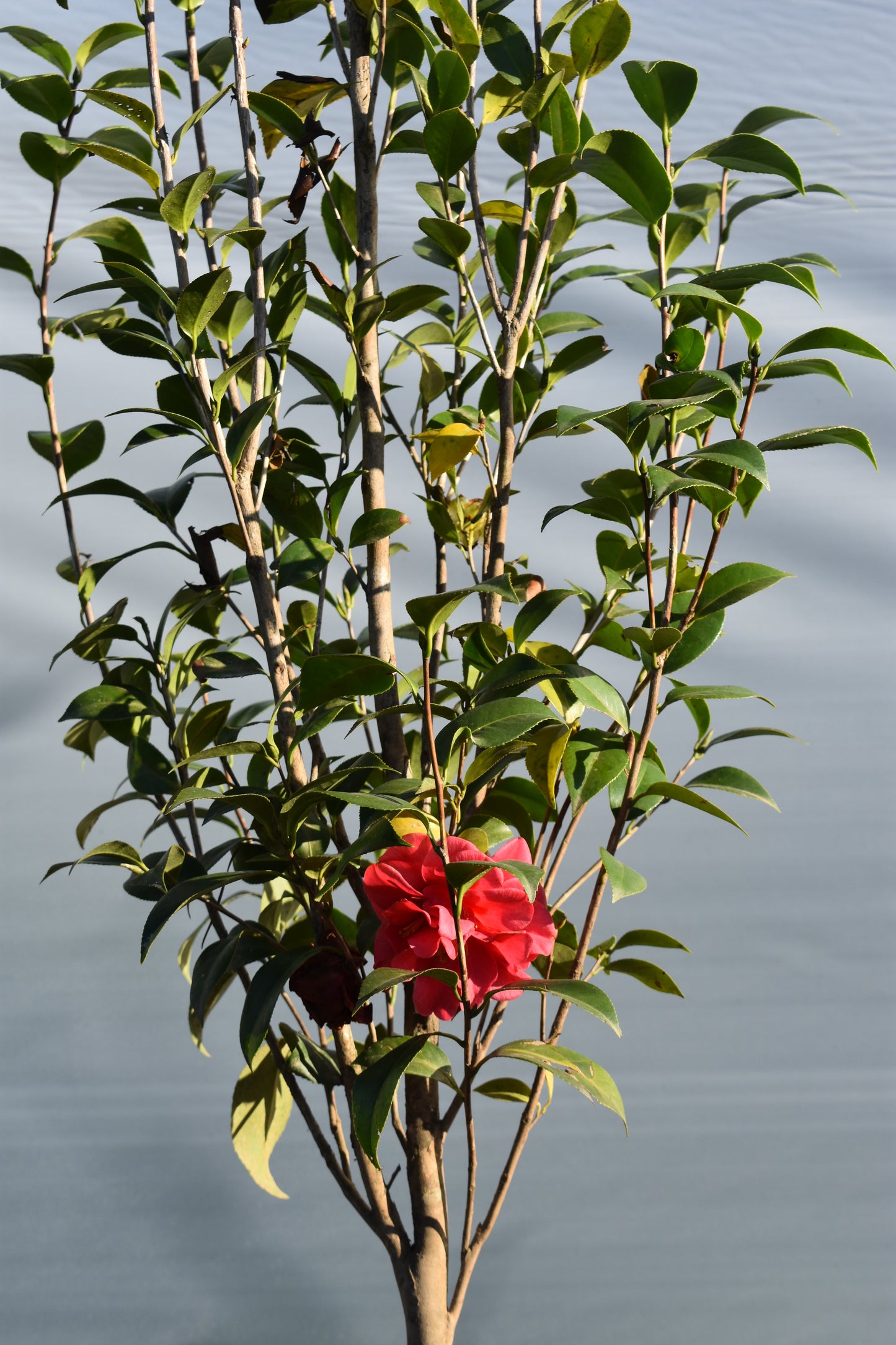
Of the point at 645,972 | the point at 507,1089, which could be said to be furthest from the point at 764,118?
the point at 507,1089

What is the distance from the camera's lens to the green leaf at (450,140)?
0.64m

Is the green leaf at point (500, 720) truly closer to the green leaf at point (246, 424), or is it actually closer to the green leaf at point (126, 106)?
the green leaf at point (246, 424)

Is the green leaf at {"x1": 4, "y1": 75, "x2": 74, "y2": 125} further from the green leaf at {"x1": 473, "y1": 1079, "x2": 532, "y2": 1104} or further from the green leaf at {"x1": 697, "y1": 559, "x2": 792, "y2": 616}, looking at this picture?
the green leaf at {"x1": 473, "y1": 1079, "x2": 532, "y2": 1104}

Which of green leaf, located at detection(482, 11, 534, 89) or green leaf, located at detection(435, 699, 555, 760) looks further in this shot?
green leaf, located at detection(482, 11, 534, 89)

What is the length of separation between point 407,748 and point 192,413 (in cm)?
24

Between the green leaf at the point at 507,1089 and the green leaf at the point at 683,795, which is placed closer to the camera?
the green leaf at the point at 683,795

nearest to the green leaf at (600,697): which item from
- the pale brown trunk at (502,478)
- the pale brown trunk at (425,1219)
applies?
the pale brown trunk at (502,478)

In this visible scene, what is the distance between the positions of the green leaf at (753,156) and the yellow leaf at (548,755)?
300 mm

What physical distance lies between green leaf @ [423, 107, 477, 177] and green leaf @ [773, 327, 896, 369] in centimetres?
20

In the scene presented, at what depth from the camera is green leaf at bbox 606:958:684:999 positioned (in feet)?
2.45

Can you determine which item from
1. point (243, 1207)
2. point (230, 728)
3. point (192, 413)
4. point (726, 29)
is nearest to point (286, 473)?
point (192, 413)

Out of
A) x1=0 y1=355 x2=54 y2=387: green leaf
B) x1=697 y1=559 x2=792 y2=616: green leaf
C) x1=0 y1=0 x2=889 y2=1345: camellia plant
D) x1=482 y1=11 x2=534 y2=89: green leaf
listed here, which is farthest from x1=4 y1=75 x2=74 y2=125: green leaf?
x1=697 y1=559 x2=792 y2=616: green leaf

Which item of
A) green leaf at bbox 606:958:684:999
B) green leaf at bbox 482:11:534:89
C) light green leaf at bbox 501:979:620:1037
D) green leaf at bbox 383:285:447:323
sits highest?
green leaf at bbox 482:11:534:89

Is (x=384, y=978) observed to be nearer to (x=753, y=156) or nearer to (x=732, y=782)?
(x=732, y=782)
